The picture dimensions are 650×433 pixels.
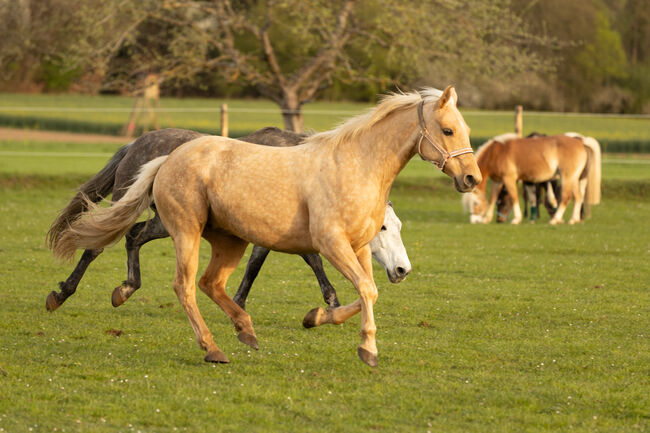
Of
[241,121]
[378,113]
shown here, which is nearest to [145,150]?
[378,113]

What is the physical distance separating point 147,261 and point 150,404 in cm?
673

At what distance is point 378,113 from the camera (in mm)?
5996

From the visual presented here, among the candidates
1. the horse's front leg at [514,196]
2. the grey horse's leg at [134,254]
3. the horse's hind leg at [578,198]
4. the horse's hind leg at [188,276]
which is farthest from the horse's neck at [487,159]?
the horse's hind leg at [188,276]

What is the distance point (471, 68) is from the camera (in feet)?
73.6

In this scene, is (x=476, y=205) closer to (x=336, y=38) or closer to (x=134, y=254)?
(x=336, y=38)

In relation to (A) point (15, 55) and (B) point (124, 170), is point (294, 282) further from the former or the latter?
(A) point (15, 55)

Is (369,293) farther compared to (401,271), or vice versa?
(401,271)

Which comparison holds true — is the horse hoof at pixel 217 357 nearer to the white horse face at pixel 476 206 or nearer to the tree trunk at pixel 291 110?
the white horse face at pixel 476 206

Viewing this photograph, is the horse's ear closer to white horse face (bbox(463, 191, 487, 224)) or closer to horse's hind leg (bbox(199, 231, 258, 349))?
horse's hind leg (bbox(199, 231, 258, 349))

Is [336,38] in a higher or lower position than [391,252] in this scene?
higher

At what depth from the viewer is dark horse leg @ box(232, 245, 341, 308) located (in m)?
7.91

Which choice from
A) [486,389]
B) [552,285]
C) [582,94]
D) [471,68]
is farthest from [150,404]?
[582,94]

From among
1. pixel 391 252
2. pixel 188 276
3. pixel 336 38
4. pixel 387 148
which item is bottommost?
pixel 391 252

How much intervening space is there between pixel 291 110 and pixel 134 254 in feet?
→ 50.2
